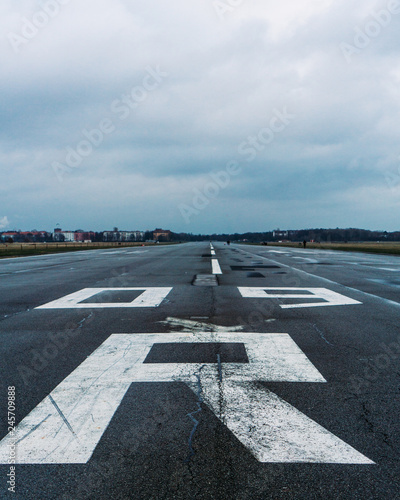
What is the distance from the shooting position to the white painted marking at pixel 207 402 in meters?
2.85

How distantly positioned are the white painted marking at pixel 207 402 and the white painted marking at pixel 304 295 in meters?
3.89

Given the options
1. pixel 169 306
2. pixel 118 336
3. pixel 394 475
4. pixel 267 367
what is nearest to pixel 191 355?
pixel 267 367

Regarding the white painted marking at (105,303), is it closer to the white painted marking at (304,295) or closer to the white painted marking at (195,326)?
→ the white painted marking at (195,326)

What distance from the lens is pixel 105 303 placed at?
9.24 m

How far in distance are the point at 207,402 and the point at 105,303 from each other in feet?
19.9

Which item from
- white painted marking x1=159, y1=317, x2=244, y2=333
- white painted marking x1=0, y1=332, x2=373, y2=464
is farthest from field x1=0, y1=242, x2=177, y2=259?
white painted marking x1=0, y1=332, x2=373, y2=464

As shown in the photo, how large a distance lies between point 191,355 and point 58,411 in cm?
197

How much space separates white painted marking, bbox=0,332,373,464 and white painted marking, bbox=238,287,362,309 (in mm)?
3887

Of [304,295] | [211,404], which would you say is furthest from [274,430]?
[304,295]

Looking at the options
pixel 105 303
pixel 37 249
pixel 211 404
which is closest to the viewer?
pixel 211 404

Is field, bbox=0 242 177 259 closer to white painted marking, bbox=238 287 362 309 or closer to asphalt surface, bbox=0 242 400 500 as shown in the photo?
white painted marking, bbox=238 287 362 309

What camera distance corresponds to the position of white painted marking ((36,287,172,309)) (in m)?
8.90

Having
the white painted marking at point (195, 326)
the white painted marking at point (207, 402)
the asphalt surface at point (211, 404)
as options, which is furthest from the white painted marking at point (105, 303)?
the white painted marking at point (207, 402)

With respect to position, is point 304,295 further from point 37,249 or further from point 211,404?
point 37,249
